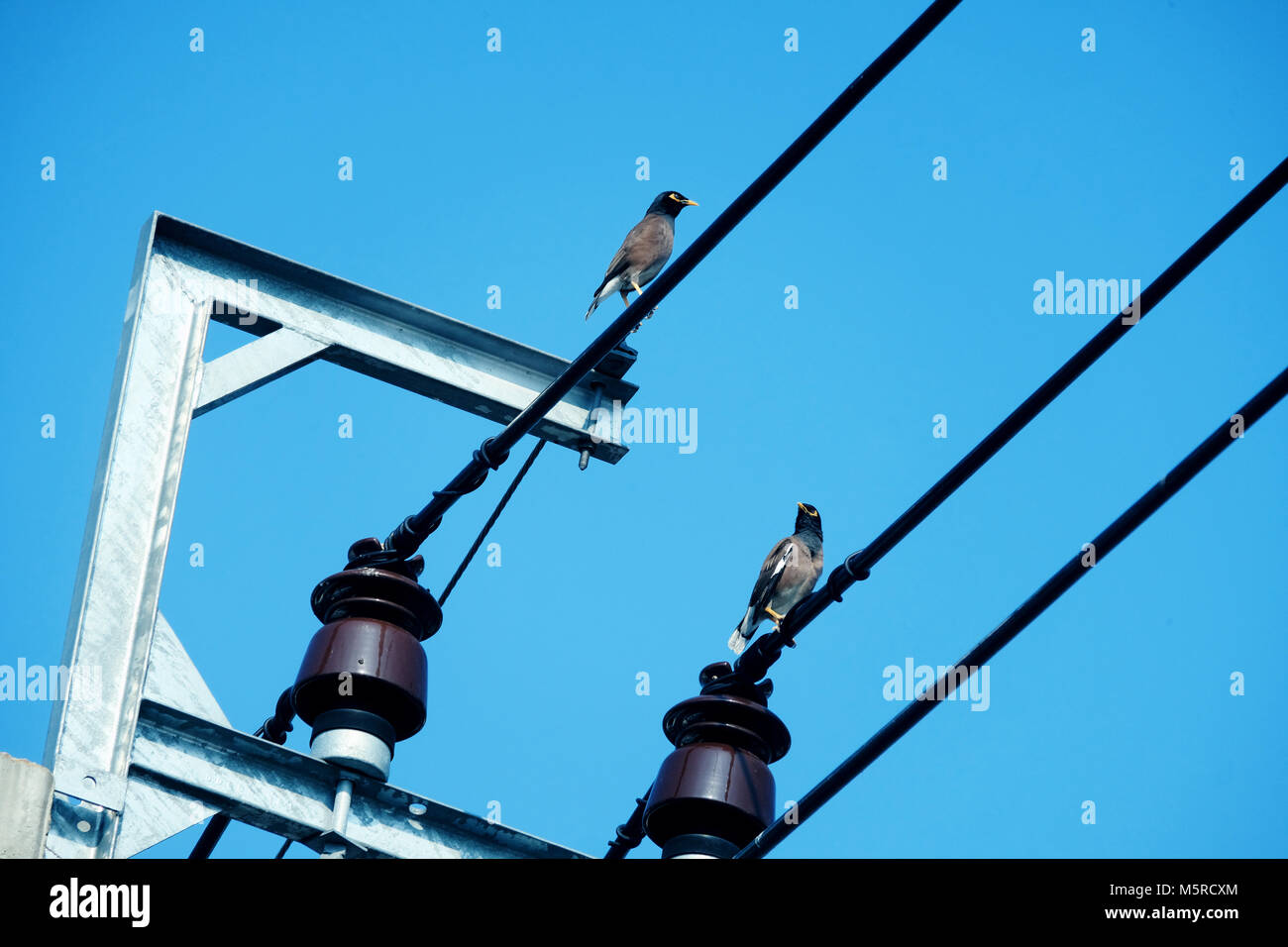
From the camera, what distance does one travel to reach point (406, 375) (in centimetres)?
600

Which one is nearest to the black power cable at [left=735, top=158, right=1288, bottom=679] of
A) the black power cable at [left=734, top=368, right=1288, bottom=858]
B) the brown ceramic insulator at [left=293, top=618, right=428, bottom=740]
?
the black power cable at [left=734, top=368, right=1288, bottom=858]

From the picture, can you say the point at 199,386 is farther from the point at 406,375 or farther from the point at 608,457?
the point at 608,457

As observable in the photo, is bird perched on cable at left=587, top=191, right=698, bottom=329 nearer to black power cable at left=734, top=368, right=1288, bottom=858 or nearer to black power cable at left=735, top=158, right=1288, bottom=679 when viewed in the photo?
black power cable at left=735, top=158, right=1288, bottom=679

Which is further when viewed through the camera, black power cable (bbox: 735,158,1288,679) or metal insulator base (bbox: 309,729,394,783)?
metal insulator base (bbox: 309,729,394,783)

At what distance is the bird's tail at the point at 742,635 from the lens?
840 centimetres

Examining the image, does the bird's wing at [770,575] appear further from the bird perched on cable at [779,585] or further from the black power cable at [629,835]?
the black power cable at [629,835]

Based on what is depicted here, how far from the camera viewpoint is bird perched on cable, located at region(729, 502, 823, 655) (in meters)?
8.30

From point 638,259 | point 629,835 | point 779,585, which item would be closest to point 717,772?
point 629,835

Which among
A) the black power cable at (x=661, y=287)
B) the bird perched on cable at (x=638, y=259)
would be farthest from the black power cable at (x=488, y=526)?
the bird perched on cable at (x=638, y=259)

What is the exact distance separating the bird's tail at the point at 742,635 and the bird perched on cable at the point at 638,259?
232cm

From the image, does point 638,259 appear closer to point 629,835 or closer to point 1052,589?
point 629,835

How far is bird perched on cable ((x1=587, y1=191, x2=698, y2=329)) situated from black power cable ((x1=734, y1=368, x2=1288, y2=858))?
231 inches
